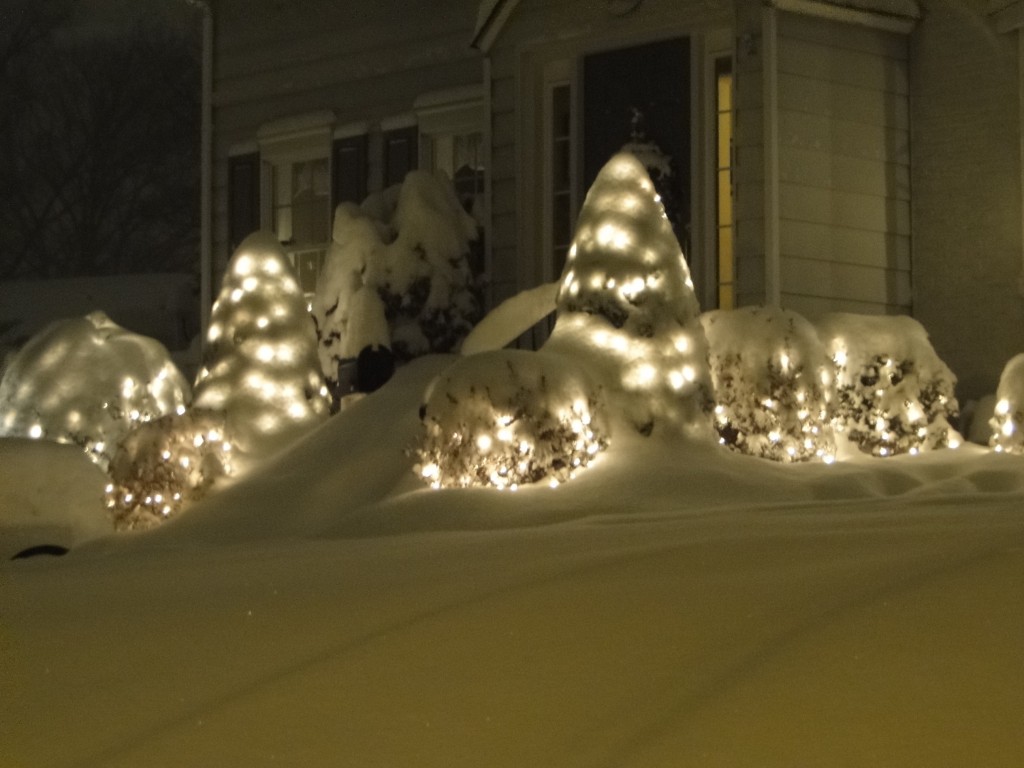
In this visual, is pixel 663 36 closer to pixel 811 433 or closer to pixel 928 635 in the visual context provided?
pixel 811 433

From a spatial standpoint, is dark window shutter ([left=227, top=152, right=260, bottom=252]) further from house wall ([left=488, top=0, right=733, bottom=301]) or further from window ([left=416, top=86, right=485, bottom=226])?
house wall ([left=488, top=0, right=733, bottom=301])

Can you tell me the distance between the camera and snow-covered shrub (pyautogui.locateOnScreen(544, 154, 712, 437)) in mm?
11789

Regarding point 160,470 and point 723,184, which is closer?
point 160,470

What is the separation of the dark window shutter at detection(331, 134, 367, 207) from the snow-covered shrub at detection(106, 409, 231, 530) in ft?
18.3

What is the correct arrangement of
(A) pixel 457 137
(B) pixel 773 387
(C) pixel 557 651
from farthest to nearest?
(A) pixel 457 137 < (B) pixel 773 387 < (C) pixel 557 651

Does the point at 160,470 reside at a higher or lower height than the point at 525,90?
lower

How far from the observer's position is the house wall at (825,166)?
13.6 m

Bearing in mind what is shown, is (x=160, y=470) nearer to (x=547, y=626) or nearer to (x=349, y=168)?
(x=349, y=168)

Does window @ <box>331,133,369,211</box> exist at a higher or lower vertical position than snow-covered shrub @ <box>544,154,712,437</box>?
higher

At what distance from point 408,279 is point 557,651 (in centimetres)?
1009

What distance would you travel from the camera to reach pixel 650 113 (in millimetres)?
Answer: 14352

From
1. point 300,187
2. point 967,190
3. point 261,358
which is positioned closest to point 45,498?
point 261,358

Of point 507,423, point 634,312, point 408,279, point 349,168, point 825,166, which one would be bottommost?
point 507,423

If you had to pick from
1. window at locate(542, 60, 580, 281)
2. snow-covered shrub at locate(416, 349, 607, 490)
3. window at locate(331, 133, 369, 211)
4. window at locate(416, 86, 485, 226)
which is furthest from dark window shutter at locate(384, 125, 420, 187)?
snow-covered shrub at locate(416, 349, 607, 490)
